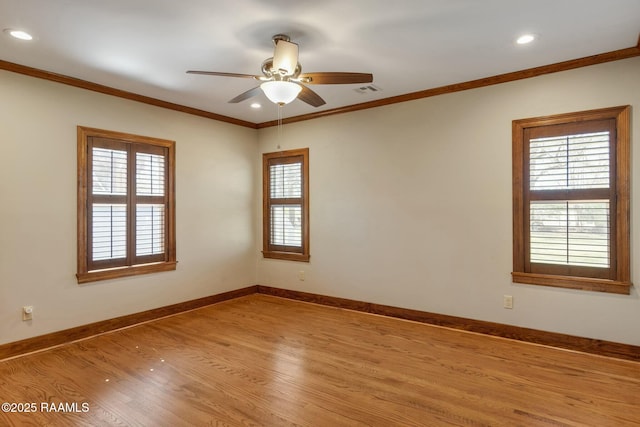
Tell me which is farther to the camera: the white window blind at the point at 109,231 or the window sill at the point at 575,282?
the white window blind at the point at 109,231

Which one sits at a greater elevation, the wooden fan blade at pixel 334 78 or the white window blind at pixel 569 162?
the wooden fan blade at pixel 334 78

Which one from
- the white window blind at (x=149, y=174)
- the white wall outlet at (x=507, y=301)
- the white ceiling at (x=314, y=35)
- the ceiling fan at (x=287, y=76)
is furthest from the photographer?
the white window blind at (x=149, y=174)

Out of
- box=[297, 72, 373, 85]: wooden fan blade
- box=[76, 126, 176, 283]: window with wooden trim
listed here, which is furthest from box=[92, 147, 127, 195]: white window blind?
box=[297, 72, 373, 85]: wooden fan blade

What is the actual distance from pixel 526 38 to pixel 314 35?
5.59 feet

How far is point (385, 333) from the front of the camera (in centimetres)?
394

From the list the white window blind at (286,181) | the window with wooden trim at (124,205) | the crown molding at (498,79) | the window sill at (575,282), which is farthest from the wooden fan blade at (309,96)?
the window sill at (575,282)

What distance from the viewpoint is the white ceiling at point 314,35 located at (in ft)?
8.20

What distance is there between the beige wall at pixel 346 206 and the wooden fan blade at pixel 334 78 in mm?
1698

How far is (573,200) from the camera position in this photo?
3396 millimetres

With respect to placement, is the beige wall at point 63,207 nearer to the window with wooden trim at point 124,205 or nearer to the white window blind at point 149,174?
the window with wooden trim at point 124,205

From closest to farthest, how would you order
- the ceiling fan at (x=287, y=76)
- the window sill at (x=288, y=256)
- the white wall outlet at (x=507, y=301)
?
the ceiling fan at (x=287, y=76)
the white wall outlet at (x=507, y=301)
the window sill at (x=288, y=256)

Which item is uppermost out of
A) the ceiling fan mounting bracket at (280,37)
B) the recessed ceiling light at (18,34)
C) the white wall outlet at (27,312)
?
the ceiling fan mounting bracket at (280,37)

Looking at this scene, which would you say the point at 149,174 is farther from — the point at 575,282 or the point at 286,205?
the point at 575,282

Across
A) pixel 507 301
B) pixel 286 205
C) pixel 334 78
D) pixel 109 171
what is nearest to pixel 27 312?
pixel 109 171
